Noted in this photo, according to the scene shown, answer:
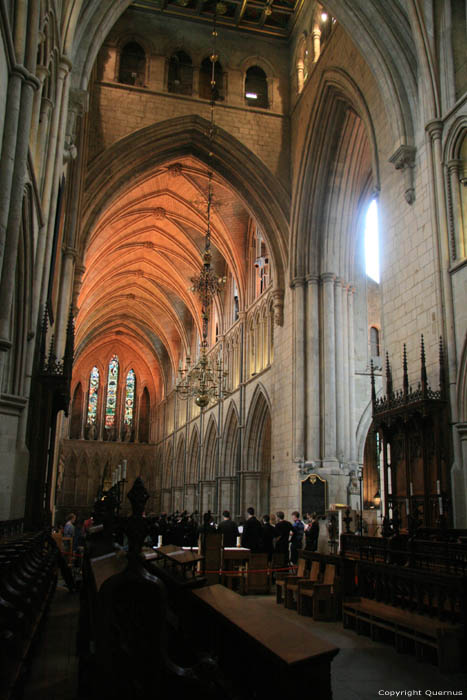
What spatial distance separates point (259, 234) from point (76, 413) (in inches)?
954

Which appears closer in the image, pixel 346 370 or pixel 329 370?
pixel 329 370

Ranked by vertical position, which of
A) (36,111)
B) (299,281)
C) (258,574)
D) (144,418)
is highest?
(299,281)

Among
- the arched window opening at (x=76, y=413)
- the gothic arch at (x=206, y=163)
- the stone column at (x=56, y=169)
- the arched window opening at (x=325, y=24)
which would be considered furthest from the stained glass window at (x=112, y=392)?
the stone column at (x=56, y=169)

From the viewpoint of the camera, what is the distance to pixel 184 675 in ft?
7.32

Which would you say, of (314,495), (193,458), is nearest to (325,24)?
(314,495)

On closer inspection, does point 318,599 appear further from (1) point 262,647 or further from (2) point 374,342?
(2) point 374,342

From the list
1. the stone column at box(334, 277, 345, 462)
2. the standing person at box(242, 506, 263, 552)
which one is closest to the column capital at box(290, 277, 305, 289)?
the stone column at box(334, 277, 345, 462)

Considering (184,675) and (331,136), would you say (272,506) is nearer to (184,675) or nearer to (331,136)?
(331,136)

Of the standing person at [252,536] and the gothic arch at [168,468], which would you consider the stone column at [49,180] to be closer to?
the standing person at [252,536]

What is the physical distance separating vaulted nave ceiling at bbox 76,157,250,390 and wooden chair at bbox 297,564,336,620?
13.2 metres

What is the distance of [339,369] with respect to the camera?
54.9ft

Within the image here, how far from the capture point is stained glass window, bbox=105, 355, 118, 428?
4178cm

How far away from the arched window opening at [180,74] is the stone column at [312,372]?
7.15m

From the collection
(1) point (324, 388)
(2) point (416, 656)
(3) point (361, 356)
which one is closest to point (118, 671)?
(2) point (416, 656)
